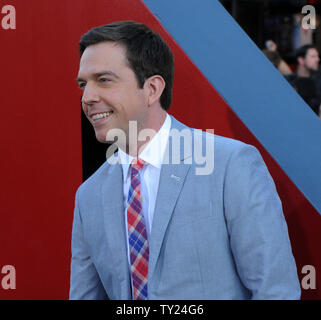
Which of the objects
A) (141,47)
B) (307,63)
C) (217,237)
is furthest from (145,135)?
(307,63)

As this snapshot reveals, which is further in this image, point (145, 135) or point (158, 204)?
point (145, 135)

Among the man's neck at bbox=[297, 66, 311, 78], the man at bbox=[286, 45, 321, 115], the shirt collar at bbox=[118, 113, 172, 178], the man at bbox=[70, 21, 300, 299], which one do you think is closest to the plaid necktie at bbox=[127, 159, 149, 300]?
the man at bbox=[70, 21, 300, 299]

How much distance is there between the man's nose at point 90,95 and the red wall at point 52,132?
0.22m

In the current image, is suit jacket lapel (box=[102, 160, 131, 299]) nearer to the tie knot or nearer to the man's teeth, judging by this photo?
the tie knot

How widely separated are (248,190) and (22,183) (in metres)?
0.87

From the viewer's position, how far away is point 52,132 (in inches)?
78.1

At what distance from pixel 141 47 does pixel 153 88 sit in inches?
5.7

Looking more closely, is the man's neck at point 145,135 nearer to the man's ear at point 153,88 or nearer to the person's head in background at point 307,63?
the man's ear at point 153,88

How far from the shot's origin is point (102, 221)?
1848 mm

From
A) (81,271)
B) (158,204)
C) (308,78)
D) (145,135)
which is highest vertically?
(308,78)

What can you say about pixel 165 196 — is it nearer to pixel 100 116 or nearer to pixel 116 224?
pixel 116 224

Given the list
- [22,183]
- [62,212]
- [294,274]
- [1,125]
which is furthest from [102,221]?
[294,274]

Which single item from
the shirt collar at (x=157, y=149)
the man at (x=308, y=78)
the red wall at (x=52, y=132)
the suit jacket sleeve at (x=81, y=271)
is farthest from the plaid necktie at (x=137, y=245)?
the man at (x=308, y=78)

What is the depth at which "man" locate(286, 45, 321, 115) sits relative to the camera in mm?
4875
